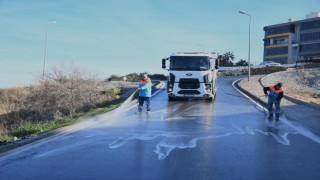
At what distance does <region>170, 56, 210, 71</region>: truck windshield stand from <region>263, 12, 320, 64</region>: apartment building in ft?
294

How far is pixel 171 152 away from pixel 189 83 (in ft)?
50.0

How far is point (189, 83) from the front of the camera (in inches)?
1000

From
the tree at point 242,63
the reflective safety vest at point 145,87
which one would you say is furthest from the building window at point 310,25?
the reflective safety vest at point 145,87

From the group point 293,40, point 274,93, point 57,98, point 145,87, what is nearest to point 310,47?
point 293,40

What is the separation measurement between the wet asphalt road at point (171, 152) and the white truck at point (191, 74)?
822 cm

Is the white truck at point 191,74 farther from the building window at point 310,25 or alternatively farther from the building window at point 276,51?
the building window at point 276,51

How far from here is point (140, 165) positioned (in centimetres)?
898

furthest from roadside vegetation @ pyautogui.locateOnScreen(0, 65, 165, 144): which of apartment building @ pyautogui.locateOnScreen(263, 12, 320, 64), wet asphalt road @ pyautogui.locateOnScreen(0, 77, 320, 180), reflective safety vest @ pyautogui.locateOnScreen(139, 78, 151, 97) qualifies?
apartment building @ pyautogui.locateOnScreen(263, 12, 320, 64)

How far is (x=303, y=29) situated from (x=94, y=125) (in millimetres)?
110995

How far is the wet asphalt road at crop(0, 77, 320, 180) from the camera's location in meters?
8.41

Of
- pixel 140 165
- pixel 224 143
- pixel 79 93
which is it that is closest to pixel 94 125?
pixel 224 143

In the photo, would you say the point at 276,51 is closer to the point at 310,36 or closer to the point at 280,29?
the point at 280,29

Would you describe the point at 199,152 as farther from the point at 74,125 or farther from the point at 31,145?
the point at 74,125

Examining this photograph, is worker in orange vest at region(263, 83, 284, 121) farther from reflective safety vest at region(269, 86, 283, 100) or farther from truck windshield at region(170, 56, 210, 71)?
truck windshield at region(170, 56, 210, 71)
